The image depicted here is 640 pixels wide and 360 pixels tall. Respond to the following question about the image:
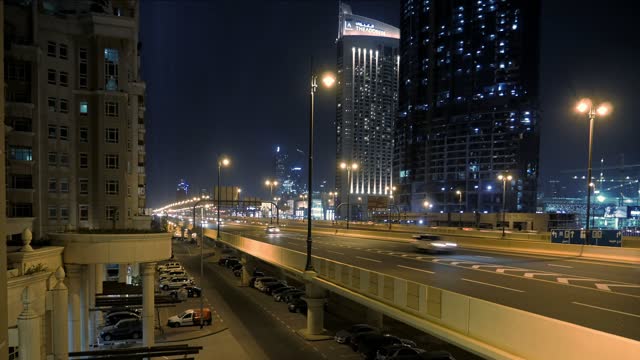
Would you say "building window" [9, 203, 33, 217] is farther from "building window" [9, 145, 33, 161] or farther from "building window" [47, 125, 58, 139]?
"building window" [47, 125, 58, 139]

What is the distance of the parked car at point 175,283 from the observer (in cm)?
4450

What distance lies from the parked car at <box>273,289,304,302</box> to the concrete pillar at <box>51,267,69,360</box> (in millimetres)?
28480

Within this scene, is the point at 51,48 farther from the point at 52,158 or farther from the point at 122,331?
the point at 122,331

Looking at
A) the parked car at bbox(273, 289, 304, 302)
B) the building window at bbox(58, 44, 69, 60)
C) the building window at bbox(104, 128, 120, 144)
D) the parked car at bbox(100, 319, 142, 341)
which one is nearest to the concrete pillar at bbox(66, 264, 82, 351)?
the parked car at bbox(100, 319, 142, 341)

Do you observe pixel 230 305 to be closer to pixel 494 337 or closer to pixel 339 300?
pixel 339 300

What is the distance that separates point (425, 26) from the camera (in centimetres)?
16325

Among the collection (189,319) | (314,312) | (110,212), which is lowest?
(189,319)

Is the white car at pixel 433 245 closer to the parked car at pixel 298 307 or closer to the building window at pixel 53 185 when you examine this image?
the parked car at pixel 298 307

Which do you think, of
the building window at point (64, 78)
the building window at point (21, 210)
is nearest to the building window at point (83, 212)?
the building window at point (21, 210)

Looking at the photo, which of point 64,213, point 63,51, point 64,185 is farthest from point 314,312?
point 63,51

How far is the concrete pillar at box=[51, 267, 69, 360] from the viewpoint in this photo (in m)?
13.4

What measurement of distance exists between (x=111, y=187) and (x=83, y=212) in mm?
3376

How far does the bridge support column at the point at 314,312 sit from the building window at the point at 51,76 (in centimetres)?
2870

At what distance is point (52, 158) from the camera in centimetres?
3516
